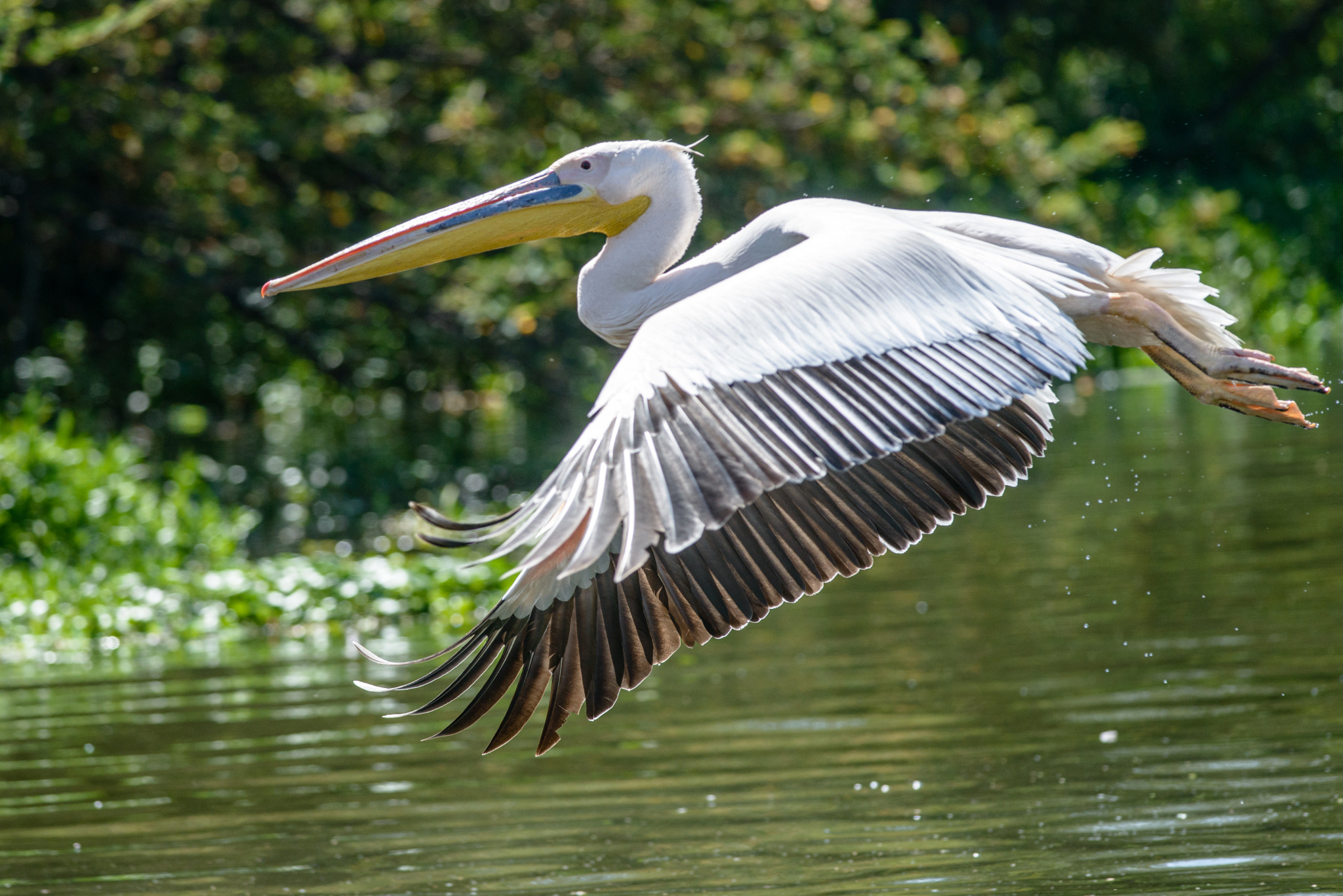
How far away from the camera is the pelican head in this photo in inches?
183

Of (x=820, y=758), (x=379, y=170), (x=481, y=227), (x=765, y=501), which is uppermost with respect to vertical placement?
(x=379, y=170)

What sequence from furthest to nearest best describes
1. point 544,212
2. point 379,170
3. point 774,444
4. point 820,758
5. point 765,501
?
point 379,170, point 820,758, point 544,212, point 765,501, point 774,444

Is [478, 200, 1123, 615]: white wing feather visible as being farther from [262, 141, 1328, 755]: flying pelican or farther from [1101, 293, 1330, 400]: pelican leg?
[1101, 293, 1330, 400]: pelican leg

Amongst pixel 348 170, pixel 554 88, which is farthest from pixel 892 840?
pixel 348 170

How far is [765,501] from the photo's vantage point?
4301mm

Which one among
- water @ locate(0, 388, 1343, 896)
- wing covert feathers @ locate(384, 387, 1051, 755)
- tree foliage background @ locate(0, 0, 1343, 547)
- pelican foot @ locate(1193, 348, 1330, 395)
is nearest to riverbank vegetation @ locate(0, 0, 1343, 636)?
tree foliage background @ locate(0, 0, 1343, 547)

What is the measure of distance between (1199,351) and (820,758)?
177cm

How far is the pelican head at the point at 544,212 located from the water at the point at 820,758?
5.23 feet

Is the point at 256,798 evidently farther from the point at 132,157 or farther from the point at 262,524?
the point at 132,157

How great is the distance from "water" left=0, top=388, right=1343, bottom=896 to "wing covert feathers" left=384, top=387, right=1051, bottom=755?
2.11ft

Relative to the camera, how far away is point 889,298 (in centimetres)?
393

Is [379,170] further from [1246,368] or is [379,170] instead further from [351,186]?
[1246,368]

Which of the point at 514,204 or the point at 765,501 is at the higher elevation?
the point at 514,204

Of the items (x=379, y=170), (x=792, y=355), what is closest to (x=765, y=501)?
(x=792, y=355)
